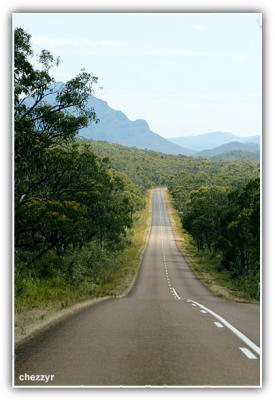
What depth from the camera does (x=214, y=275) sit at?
46.9m

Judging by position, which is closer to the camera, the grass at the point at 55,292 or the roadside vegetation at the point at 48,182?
the grass at the point at 55,292

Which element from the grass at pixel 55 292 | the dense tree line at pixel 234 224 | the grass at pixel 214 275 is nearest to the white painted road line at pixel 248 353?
the grass at pixel 55 292

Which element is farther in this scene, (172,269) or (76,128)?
(172,269)

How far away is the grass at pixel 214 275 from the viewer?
28.5 metres

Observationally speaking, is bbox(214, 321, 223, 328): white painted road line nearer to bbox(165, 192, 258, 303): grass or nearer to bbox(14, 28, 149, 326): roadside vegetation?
bbox(14, 28, 149, 326): roadside vegetation

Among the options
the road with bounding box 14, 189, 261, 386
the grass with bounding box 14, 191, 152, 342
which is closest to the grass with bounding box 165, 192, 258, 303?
the grass with bounding box 14, 191, 152, 342

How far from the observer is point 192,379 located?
5.47m

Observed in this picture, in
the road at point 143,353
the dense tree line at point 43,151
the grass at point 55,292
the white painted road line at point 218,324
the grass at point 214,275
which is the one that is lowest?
the grass at point 214,275

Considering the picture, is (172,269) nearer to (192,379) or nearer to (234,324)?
(234,324)

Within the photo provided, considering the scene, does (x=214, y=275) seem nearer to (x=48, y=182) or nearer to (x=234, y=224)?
(x=234, y=224)

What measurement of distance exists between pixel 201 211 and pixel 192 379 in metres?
57.7

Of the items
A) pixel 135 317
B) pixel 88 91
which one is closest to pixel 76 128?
pixel 88 91

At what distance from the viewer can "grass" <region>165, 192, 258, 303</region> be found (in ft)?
93.4

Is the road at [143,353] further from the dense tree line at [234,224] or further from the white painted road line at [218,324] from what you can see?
the dense tree line at [234,224]
